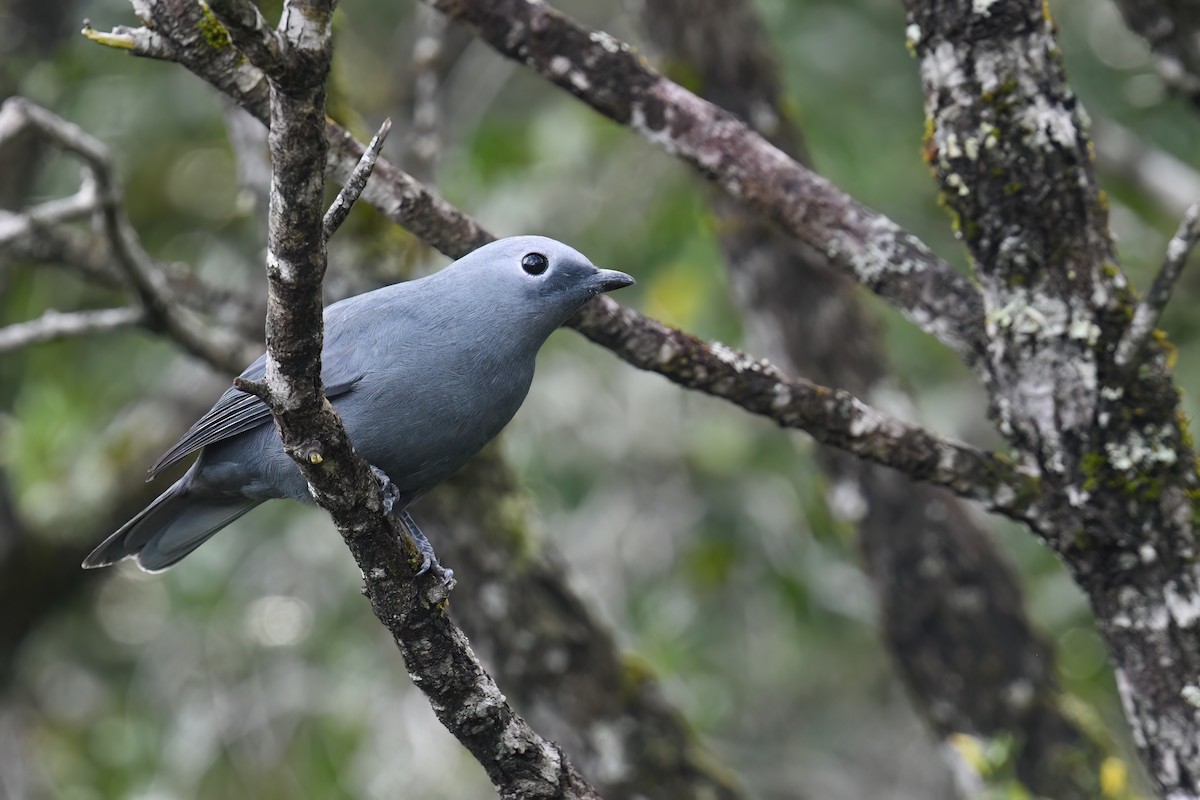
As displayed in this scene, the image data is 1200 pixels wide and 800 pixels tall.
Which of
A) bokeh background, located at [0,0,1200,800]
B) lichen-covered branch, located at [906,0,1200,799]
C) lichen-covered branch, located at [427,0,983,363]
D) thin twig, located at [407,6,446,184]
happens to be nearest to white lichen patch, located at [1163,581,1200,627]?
lichen-covered branch, located at [906,0,1200,799]

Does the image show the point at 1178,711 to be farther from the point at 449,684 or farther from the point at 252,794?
the point at 252,794

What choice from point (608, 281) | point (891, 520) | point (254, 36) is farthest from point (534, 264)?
point (891, 520)

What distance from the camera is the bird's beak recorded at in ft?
10.5

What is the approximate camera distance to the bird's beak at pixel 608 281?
127 inches

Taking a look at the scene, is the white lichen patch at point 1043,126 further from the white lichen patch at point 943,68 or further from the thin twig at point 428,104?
the thin twig at point 428,104

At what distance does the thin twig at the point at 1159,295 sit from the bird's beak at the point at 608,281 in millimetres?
1152

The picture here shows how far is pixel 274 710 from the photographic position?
24.0ft

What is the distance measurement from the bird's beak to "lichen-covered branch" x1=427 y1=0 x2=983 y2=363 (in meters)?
0.51

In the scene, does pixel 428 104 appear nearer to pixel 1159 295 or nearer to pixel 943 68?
pixel 943 68

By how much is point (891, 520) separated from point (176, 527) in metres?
2.65

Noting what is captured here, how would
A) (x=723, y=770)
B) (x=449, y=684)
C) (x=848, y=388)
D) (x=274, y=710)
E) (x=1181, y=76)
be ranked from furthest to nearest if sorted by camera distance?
(x=274, y=710), (x=848, y=388), (x=723, y=770), (x=1181, y=76), (x=449, y=684)

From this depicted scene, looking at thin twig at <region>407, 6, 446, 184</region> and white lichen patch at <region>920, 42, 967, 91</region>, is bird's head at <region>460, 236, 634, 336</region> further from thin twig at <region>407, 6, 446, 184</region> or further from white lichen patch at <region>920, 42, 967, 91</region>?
thin twig at <region>407, 6, 446, 184</region>

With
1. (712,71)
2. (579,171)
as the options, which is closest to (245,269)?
(579,171)

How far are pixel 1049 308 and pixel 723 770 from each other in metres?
2.34
